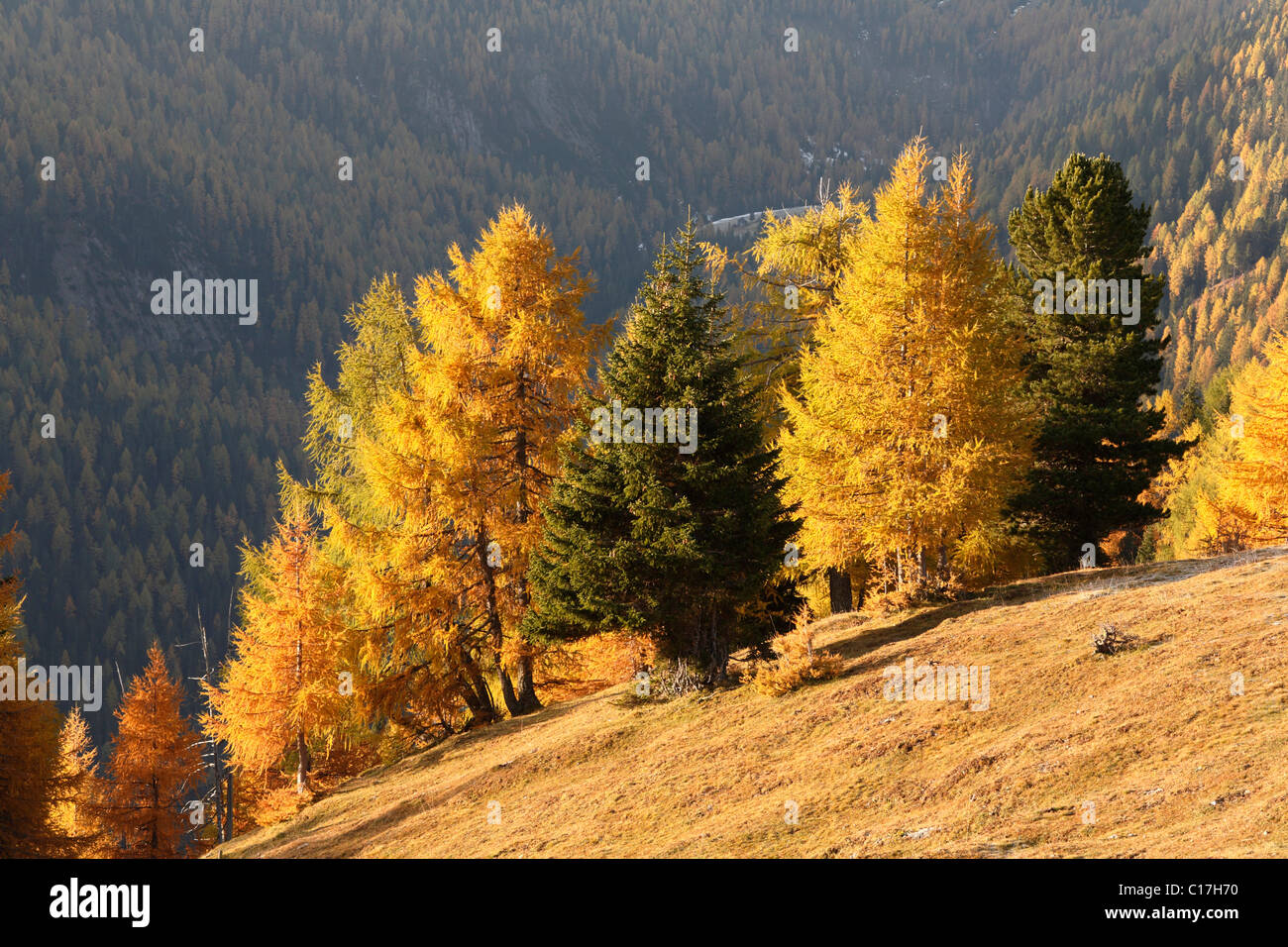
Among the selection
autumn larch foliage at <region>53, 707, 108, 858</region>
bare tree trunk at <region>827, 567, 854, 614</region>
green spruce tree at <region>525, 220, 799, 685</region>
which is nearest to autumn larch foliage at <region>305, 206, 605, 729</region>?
green spruce tree at <region>525, 220, 799, 685</region>

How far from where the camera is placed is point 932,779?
13.0 m

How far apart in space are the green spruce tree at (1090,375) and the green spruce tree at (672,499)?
10048mm

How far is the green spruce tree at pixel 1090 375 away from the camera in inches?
1081

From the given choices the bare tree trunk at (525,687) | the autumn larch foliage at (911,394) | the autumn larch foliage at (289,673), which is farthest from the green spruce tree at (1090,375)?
the autumn larch foliage at (289,673)

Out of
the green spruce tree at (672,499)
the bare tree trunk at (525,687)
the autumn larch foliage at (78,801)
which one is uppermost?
the green spruce tree at (672,499)

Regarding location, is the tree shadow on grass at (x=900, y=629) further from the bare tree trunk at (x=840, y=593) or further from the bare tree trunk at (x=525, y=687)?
the bare tree trunk at (x=525, y=687)

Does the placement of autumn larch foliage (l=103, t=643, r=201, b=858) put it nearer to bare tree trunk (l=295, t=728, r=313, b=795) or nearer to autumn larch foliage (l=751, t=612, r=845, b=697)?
bare tree trunk (l=295, t=728, r=313, b=795)

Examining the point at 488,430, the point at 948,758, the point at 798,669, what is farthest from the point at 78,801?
the point at 948,758

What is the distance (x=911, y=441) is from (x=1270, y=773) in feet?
37.0

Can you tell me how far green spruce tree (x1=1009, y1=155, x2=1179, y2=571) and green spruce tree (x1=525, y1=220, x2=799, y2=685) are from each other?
10.0m

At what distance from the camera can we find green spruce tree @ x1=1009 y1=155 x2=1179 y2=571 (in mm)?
27469

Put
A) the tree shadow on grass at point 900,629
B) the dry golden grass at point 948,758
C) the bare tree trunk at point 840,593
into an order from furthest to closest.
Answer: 1. the bare tree trunk at point 840,593
2. the tree shadow on grass at point 900,629
3. the dry golden grass at point 948,758

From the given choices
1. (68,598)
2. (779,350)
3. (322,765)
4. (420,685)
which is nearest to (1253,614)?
(779,350)
